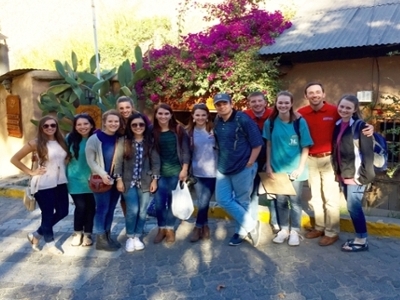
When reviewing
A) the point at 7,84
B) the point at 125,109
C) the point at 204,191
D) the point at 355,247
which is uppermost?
the point at 7,84

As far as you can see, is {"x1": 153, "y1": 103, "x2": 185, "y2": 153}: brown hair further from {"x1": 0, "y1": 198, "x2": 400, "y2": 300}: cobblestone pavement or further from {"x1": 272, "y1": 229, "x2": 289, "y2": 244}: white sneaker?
{"x1": 272, "y1": 229, "x2": 289, "y2": 244}: white sneaker

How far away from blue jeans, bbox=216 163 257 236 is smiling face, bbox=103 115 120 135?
1.20m

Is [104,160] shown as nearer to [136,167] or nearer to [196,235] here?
[136,167]

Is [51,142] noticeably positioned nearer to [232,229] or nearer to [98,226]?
[98,226]

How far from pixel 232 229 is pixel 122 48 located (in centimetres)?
1205

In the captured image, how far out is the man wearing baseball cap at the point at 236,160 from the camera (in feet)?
12.7

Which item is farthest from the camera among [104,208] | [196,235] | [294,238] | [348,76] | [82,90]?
[82,90]

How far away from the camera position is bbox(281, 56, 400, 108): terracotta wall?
6.57 metres

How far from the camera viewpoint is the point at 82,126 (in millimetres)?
3961

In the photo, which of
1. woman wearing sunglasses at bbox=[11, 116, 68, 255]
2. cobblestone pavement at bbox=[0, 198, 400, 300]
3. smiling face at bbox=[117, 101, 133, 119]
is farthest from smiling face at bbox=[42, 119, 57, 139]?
cobblestone pavement at bbox=[0, 198, 400, 300]

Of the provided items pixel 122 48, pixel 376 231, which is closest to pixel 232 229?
pixel 376 231

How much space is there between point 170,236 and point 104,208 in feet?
2.76

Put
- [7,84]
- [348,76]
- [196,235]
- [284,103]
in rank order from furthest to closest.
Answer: [7,84] < [348,76] < [196,235] < [284,103]

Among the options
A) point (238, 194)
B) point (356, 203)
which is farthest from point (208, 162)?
point (356, 203)
